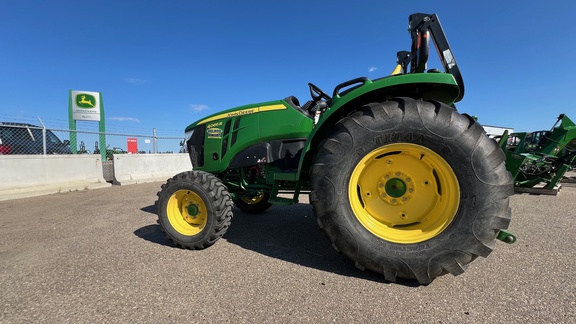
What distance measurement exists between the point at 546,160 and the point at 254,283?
6685 mm

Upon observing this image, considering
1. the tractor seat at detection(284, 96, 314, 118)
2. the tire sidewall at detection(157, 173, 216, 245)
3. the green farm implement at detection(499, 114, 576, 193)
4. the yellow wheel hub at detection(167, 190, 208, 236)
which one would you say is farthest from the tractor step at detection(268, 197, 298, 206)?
the green farm implement at detection(499, 114, 576, 193)

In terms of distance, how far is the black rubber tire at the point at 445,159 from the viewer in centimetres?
182

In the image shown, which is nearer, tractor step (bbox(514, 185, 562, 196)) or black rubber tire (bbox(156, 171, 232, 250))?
black rubber tire (bbox(156, 171, 232, 250))

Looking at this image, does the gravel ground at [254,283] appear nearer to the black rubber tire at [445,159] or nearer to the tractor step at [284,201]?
the black rubber tire at [445,159]

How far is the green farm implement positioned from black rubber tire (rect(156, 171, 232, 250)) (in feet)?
15.5

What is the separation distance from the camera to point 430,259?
186cm

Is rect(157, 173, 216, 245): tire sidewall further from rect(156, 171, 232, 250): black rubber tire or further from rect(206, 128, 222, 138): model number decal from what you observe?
rect(206, 128, 222, 138): model number decal

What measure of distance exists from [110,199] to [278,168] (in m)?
4.39

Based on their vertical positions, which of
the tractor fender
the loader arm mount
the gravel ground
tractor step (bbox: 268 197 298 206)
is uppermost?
the loader arm mount

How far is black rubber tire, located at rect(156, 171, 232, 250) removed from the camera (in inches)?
104

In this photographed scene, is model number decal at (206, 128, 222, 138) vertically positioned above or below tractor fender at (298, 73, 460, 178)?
below

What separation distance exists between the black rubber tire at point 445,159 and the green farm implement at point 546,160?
356 centimetres

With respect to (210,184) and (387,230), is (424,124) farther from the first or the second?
(210,184)

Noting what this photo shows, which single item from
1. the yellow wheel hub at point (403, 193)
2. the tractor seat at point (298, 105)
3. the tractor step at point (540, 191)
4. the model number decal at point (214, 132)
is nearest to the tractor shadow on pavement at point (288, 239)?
the yellow wheel hub at point (403, 193)
